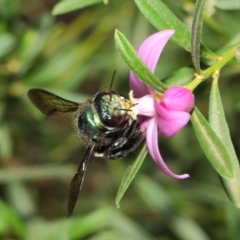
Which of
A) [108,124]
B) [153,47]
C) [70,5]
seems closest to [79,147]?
[70,5]

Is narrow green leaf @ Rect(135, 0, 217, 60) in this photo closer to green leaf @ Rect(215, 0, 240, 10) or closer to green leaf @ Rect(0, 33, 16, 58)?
A: green leaf @ Rect(215, 0, 240, 10)

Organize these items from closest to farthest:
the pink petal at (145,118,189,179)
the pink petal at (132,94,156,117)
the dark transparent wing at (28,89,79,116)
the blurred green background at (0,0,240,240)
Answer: the pink petal at (145,118,189,179) < the pink petal at (132,94,156,117) < the dark transparent wing at (28,89,79,116) < the blurred green background at (0,0,240,240)

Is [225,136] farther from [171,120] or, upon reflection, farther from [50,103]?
[50,103]

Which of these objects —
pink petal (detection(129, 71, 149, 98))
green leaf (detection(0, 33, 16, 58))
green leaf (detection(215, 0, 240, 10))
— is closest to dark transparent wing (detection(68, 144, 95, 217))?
pink petal (detection(129, 71, 149, 98))

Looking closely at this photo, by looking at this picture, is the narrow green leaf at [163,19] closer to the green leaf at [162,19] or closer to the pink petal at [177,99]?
the green leaf at [162,19]

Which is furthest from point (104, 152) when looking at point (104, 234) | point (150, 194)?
point (150, 194)

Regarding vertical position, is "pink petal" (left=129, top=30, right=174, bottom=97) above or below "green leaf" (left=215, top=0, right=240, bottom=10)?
above
